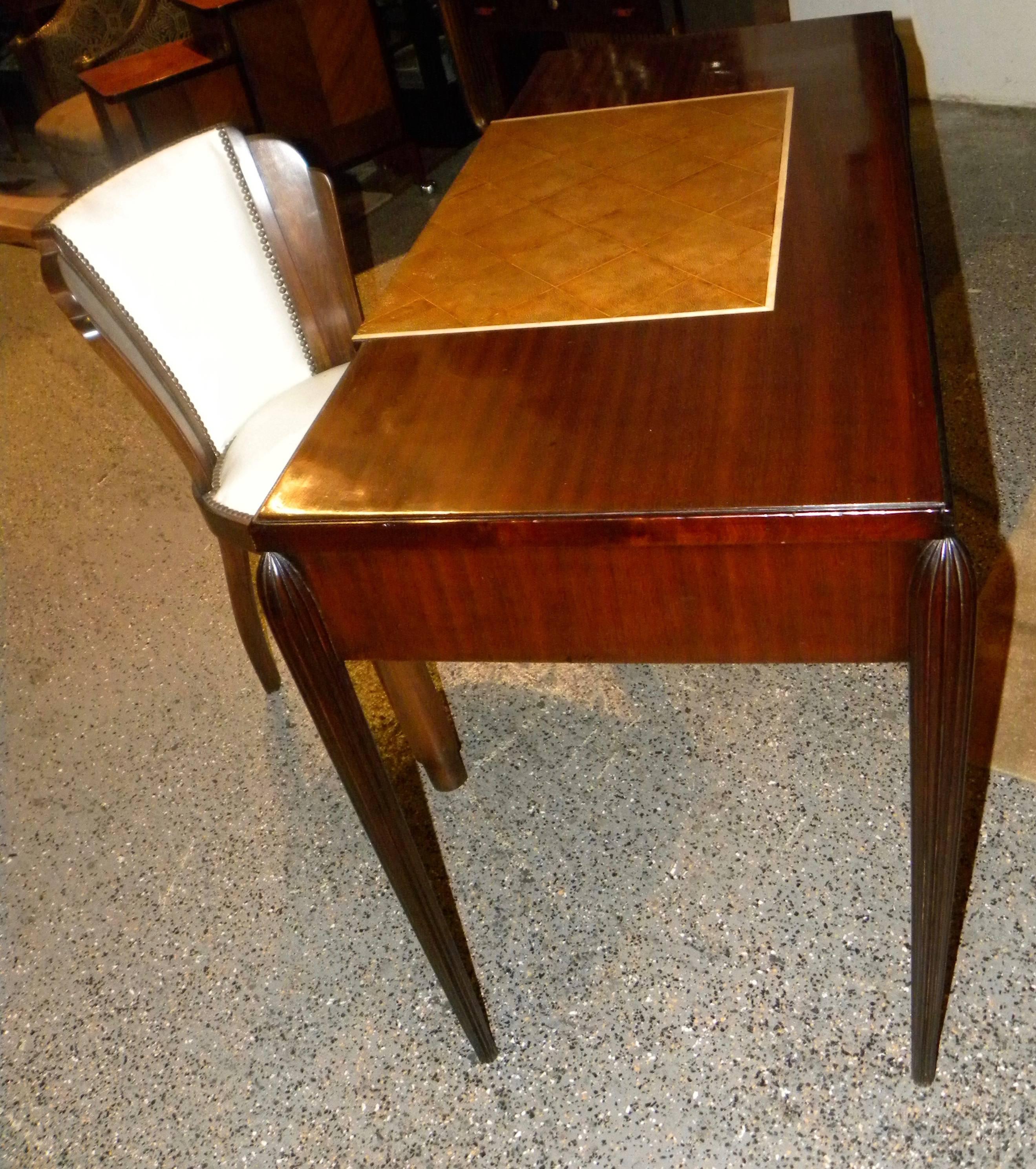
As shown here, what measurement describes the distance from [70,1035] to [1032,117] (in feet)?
10.2

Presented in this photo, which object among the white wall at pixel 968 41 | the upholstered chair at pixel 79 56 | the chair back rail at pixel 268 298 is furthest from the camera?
the upholstered chair at pixel 79 56

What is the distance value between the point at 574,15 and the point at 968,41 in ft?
3.71

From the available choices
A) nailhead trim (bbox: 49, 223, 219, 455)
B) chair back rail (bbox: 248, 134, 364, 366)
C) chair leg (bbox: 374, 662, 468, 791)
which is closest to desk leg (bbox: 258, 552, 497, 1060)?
chair leg (bbox: 374, 662, 468, 791)

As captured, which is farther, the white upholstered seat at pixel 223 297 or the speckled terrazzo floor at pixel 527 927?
the white upholstered seat at pixel 223 297

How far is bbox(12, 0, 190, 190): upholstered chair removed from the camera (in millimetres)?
3479

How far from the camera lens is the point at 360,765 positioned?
114cm

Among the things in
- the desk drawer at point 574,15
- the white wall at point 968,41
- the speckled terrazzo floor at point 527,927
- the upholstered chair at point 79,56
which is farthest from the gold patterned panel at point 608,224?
the upholstered chair at point 79,56

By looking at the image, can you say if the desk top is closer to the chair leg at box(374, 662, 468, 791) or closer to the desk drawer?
the chair leg at box(374, 662, 468, 791)

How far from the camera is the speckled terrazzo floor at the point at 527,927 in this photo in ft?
4.28

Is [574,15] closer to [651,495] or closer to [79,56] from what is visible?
[79,56]

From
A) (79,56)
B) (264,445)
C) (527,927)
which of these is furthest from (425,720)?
(79,56)

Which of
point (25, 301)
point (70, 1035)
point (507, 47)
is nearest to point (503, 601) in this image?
point (70, 1035)

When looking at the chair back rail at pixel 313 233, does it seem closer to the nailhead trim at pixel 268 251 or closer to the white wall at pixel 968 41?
the nailhead trim at pixel 268 251

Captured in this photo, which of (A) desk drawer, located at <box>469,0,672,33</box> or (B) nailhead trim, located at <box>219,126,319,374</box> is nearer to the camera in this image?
(B) nailhead trim, located at <box>219,126,319,374</box>
